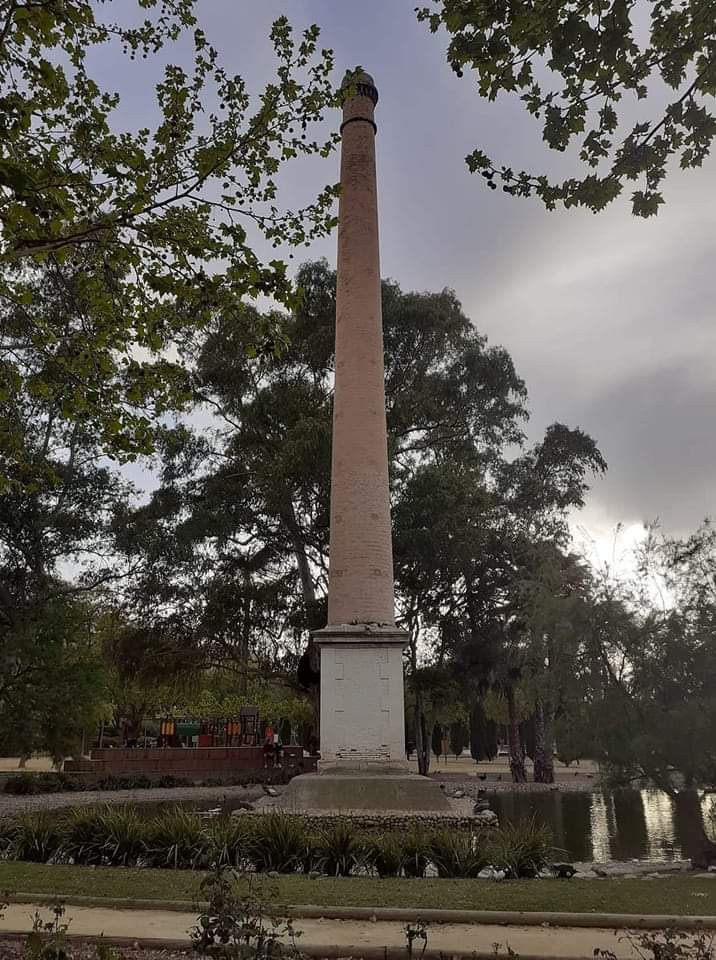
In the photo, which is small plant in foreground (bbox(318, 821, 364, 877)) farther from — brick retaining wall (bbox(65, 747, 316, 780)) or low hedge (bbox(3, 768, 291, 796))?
brick retaining wall (bbox(65, 747, 316, 780))

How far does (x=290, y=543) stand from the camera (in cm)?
2903

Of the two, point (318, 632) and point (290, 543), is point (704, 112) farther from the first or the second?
point (290, 543)

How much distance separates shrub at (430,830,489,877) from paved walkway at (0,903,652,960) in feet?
7.69

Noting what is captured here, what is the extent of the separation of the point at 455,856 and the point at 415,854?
444 mm

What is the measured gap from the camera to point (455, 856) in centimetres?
869

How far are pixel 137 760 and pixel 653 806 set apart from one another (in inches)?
688

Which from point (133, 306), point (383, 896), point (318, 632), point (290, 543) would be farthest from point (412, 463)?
point (383, 896)

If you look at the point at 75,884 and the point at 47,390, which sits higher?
the point at 47,390

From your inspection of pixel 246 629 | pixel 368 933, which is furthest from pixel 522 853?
pixel 246 629

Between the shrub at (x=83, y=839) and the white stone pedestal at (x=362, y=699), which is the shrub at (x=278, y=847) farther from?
the white stone pedestal at (x=362, y=699)

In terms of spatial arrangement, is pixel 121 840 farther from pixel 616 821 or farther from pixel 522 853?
pixel 616 821

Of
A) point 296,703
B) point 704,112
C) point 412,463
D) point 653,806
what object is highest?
point 412,463

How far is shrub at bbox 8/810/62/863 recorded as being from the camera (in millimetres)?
9656

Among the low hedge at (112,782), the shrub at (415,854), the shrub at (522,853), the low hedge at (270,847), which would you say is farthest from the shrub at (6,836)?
the low hedge at (112,782)
